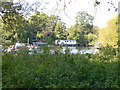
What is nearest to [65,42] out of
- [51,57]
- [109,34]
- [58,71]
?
[51,57]

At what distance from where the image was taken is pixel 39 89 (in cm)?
143

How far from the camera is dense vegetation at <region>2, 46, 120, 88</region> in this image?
1486 mm

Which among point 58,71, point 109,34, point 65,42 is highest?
point 109,34

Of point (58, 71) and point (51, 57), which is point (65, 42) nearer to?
point (51, 57)

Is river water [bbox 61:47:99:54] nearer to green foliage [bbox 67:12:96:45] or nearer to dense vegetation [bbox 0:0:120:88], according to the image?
dense vegetation [bbox 0:0:120:88]

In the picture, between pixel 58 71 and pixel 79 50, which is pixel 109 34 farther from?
pixel 58 71

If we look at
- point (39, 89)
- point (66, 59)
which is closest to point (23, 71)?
point (39, 89)

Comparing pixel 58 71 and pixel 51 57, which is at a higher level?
pixel 51 57

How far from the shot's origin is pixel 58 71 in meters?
1.72

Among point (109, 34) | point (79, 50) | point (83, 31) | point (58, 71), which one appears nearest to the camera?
point (58, 71)

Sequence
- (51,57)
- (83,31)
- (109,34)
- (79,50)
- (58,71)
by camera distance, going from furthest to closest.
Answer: (109,34), (83,31), (79,50), (51,57), (58,71)

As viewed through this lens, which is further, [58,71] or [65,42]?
[65,42]

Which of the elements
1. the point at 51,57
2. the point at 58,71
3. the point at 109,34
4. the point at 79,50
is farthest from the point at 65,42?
the point at 109,34

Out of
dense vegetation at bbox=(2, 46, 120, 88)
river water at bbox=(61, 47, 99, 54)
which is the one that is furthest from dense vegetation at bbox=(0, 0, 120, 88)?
river water at bbox=(61, 47, 99, 54)
